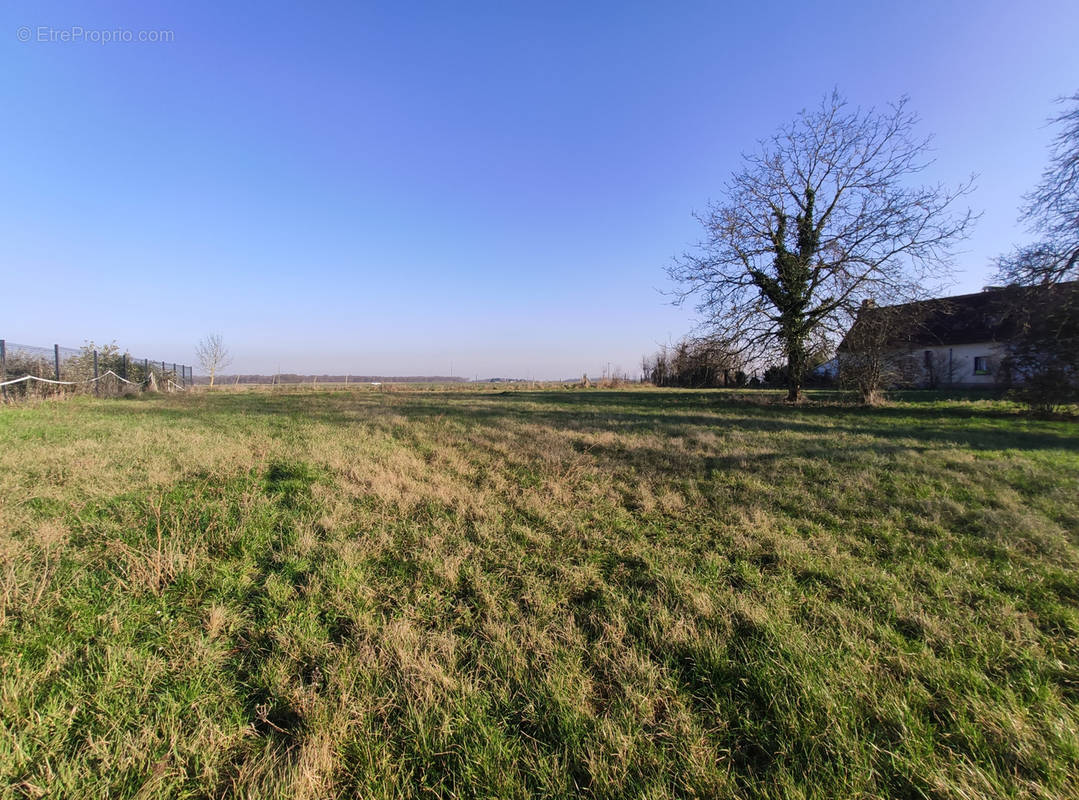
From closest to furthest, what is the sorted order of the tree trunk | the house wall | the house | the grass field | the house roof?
1. the grass field
2. the house roof
3. the house
4. the tree trunk
5. the house wall

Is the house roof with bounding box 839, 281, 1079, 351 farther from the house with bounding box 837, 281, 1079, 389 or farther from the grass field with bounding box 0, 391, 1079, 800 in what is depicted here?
the grass field with bounding box 0, 391, 1079, 800

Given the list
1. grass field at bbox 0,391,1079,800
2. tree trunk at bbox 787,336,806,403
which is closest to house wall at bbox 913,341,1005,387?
tree trunk at bbox 787,336,806,403

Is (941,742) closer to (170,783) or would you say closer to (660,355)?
(170,783)

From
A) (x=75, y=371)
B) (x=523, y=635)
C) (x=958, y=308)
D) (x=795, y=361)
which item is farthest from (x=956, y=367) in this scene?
(x=75, y=371)

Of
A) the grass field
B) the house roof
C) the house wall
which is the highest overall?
the house roof

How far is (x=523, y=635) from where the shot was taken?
2.40 m

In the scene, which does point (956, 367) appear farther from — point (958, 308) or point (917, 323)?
point (917, 323)

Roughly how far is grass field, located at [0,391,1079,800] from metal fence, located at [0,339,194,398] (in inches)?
563

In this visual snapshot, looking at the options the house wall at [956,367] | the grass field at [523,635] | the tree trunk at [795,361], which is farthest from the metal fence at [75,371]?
the house wall at [956,367]

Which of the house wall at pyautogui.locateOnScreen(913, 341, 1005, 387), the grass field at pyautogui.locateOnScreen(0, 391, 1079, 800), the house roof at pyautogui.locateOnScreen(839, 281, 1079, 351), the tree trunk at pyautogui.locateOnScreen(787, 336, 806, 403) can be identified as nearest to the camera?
the grass field at pyautogui.locateOnScreen(0, 391, 1079, 800)

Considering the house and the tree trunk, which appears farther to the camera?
the tree trunk

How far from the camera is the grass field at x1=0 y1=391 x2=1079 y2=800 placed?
5.34ft

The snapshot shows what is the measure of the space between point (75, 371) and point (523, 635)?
83.8 feet

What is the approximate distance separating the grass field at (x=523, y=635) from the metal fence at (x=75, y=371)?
563 inches
